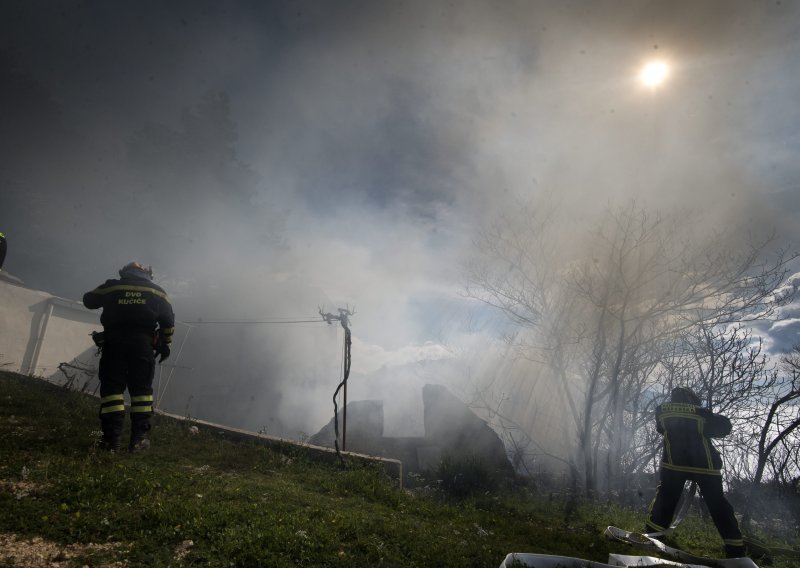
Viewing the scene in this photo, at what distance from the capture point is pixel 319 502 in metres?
3.97

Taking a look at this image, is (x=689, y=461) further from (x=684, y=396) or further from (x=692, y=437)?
(x=684, y=396)

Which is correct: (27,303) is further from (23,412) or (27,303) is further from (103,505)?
(103,505)

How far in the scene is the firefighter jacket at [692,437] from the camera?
5.25 metres

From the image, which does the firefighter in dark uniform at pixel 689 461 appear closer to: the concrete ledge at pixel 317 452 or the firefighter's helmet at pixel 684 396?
the firefighter's helmet at pixel 684 396

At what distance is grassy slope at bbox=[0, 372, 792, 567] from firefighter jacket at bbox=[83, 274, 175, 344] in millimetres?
1276

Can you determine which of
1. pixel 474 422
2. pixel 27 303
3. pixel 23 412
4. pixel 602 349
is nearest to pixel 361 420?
pixel 474 422

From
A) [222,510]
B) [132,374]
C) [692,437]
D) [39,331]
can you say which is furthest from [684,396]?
[39,331]

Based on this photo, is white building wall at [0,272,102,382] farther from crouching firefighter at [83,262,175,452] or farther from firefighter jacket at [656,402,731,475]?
firefighter jacket at [656,402,731,475]

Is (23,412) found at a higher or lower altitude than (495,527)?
higher

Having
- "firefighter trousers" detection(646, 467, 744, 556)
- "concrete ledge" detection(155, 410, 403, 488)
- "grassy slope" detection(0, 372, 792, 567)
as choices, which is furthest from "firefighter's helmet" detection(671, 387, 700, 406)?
"concrete ledge" detection(155, 410, 403, 488)

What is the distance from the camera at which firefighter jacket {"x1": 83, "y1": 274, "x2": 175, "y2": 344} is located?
4867mm

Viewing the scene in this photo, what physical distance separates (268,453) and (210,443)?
0.78 m

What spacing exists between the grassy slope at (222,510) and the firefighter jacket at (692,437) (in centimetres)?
99

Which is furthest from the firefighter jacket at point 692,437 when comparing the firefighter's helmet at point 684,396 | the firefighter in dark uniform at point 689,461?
the firefighter's helmet at point 684,396
